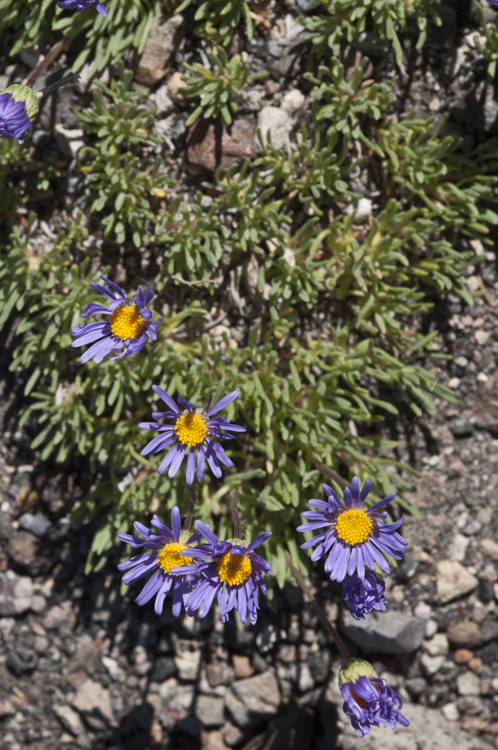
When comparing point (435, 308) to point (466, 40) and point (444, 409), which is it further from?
point (466, 40)

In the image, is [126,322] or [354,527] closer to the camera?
[354,527]

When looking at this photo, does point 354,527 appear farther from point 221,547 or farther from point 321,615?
point 221,547

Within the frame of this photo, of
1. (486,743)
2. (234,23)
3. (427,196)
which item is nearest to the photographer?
(234,23)

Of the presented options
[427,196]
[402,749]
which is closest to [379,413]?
[427,196]

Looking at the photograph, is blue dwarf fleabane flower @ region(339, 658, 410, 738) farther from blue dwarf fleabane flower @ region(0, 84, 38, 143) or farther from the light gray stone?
blue dwarf fleabane flower @ region(0, 84, 38, 143)

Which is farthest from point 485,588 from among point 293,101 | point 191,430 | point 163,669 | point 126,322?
point 293,101
